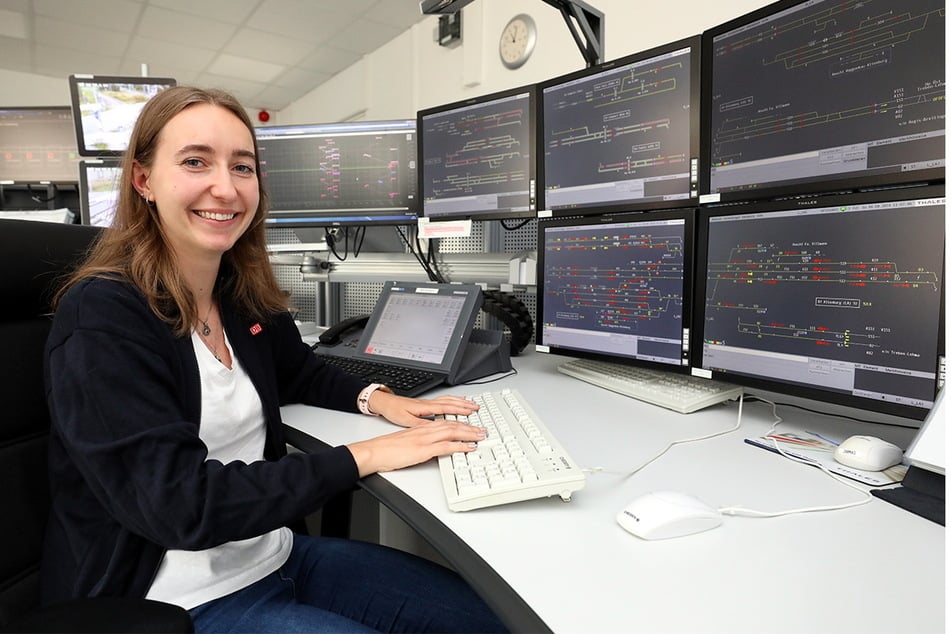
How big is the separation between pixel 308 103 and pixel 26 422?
19.4 feet

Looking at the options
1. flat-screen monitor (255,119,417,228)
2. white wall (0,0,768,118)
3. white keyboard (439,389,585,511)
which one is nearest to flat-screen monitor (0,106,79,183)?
flat-screen monitor (255,119,417,228)

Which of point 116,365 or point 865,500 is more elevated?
point 116,365

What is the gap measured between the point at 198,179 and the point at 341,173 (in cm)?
91

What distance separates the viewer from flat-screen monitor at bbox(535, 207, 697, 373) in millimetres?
1033

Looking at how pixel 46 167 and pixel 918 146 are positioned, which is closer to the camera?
pixel 918 146

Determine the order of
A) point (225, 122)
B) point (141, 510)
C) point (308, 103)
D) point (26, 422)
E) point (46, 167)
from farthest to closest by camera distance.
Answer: point (308, 103) < point (46, 167) < point (225, 122) < point (26, 422) < point (141, 510)

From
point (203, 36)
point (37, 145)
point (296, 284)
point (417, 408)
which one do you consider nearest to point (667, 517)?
point (417, 408)

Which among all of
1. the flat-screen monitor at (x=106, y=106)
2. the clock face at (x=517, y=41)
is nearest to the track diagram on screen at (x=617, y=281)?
the flat-screen monitor at (x=106, y=106)

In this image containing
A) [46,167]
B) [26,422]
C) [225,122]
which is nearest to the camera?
[26,422]

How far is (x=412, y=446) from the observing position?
742 mm

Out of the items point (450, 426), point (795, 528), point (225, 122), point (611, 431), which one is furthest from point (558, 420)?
point (225, 122)

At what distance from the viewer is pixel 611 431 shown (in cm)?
88

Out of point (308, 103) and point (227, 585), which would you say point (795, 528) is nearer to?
point (227, 585)

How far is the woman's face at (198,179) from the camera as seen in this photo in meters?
0.80
